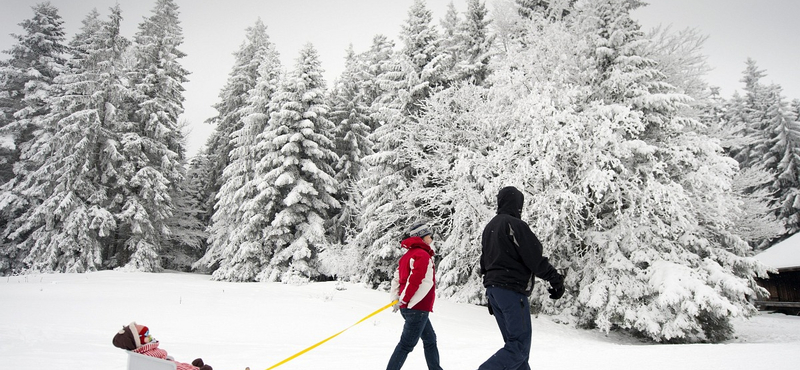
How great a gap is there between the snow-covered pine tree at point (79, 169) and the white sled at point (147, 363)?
22.3 metres

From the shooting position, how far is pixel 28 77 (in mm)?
24453

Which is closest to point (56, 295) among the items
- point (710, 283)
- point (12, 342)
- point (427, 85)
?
point (12, 342)

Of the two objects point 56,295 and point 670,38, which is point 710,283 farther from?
point 56,295

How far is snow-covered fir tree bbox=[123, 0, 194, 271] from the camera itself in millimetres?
22312

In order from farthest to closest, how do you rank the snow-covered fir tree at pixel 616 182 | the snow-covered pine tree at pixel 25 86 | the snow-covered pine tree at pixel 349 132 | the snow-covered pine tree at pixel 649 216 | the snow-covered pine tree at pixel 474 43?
the snow-covered pine tree at pixel 25 86, the snow-covered pine tree at pixel 349 132, the snow-covered pine tree at pixel 474 43, the snow-covered fir tree at pixel 616 182, the snow-covered pine tree at pixel 649 216

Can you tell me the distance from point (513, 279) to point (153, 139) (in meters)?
25.9

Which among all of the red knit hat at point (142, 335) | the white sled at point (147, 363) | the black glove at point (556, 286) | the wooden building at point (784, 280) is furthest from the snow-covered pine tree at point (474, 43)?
the wooden building at point (784, 280)

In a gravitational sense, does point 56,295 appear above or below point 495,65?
below

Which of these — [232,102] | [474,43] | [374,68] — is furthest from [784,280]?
[232,102]

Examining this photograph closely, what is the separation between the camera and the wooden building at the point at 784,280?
19655 millimetres

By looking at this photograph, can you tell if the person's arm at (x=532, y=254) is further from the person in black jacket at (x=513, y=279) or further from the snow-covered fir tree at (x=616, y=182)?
the snow-covered fir tree at (x=616, y=182)

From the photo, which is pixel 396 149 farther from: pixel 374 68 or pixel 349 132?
pixel 374 68

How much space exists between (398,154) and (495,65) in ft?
15.2

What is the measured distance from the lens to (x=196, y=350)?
592cm
